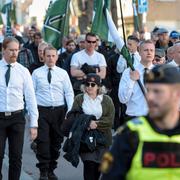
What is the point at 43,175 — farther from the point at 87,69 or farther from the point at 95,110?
the point at 87,69

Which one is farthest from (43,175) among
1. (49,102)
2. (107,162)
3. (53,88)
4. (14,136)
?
(107,162)

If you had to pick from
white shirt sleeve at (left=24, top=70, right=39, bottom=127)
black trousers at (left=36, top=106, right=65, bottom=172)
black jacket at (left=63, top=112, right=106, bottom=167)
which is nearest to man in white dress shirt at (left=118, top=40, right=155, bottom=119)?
black jacket at (left=63, top=112, right=106, bottom=167)

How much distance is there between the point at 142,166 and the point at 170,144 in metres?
0.21

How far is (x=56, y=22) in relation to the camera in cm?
1385

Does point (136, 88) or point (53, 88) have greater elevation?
point (136, 88)

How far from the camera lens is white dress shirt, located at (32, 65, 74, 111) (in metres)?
9.45

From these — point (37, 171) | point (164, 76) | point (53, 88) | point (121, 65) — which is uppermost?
point (164, 76)

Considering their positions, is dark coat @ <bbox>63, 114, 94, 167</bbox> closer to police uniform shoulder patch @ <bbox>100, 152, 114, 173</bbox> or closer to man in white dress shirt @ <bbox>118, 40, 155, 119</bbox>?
man in white dress shirt @ <bbox>118, 40, 155, 119</bbox>

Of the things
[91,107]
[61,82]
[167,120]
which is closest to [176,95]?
[167,120]

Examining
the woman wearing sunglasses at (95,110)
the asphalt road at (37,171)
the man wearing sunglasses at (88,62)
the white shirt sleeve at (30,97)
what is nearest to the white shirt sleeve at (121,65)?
the man wearing sunglasses at (88,62)

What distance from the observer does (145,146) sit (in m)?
4.02

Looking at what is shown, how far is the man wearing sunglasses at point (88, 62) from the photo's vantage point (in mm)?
11766

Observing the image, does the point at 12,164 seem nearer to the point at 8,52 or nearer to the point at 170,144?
the point at 8,52

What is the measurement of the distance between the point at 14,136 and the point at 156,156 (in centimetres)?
445
